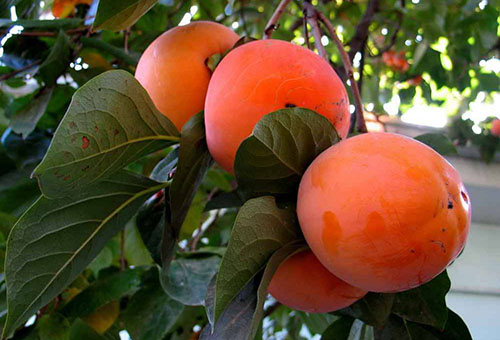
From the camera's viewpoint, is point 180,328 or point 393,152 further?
point 180,328

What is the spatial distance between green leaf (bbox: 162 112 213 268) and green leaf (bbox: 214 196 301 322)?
134 millimetres

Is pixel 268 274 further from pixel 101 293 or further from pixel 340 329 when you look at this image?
pixel 101 293

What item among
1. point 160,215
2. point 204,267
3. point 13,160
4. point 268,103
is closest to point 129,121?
point 268,103

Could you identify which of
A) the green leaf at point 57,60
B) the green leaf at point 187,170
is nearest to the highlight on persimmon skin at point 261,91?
the green leaf at point 187,170

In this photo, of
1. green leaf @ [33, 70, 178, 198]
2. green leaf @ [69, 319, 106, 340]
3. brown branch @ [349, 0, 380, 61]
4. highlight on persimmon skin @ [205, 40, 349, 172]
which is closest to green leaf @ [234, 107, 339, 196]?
highlight on persimmon skin @ [205, 40, 349, 172]

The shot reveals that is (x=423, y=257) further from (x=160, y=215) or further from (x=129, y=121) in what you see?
(x=160, y=215)

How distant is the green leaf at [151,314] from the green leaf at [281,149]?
491 millimetres

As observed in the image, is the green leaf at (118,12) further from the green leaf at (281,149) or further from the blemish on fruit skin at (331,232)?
the blemish on fruit skin at (331,232)

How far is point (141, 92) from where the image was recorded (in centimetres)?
Answer: 57

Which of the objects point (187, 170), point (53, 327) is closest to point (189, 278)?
point (53, 327)

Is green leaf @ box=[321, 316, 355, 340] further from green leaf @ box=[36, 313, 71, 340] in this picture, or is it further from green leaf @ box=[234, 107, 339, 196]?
green leaf @ box=[36, 313, 71, 340]

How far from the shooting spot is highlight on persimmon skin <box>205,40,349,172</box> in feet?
1.79

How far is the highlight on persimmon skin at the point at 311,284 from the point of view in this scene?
0.56m

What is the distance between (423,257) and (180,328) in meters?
0.82
